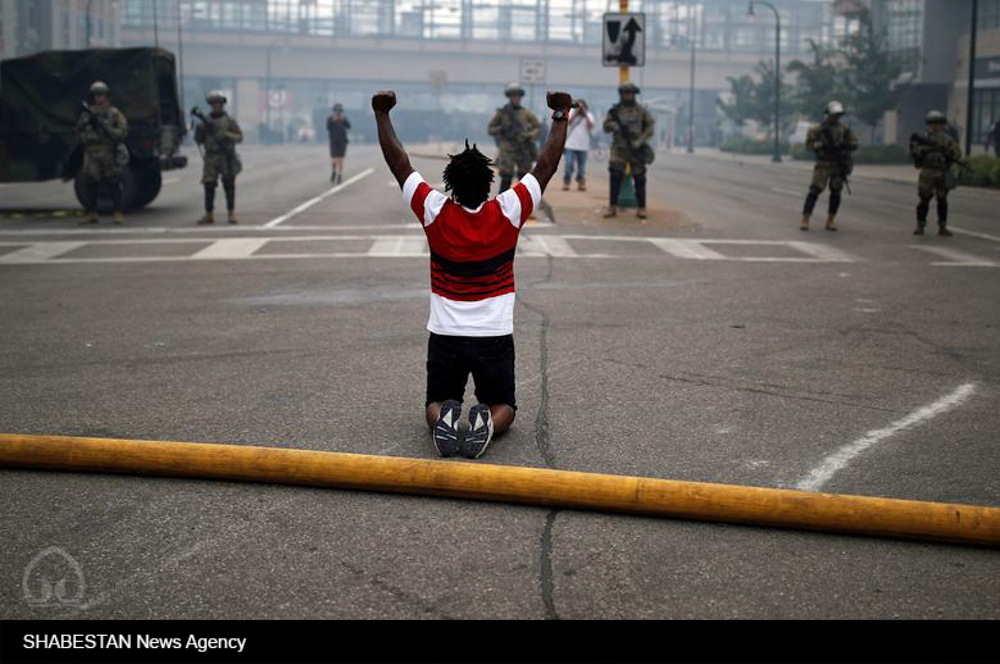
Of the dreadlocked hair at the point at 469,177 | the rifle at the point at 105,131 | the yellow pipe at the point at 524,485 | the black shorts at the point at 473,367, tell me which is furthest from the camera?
the rifle at the point at 105,131

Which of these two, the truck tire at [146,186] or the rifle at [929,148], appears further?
the truck tire at [146,186]

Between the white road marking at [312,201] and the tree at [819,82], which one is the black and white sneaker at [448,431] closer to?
the white road marking at [312,201]

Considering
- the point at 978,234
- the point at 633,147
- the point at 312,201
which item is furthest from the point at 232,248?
the point at 978,234

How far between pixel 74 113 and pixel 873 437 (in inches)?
723

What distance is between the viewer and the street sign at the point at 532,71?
130ft

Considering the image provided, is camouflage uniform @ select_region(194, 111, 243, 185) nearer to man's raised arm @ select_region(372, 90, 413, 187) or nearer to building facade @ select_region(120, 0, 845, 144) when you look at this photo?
man's raised arm @ select_region(372, 90, 413, 187)

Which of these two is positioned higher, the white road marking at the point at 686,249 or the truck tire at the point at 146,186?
the truck tire at the point at 146,186

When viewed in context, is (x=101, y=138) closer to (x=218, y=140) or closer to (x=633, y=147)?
(x=218, y=140)

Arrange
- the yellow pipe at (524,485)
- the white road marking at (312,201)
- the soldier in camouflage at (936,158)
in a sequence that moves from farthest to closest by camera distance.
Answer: the white road marking at (312,201)
the soldier in camouflage at (936,158)
the yellow pipe at (524,485)

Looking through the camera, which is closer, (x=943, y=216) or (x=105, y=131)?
(x=943, y=216)

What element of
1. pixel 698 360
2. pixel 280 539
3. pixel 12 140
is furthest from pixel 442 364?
pixel 12 140

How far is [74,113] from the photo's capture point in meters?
22.2

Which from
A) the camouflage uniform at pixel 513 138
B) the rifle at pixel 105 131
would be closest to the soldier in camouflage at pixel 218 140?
the rifle at pixel 105 131

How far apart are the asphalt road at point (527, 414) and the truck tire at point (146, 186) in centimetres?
569
